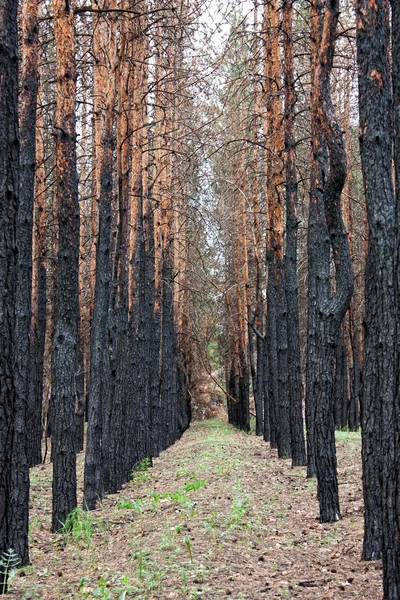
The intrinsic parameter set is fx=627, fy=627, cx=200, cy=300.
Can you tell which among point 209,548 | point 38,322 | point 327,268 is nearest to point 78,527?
point 209,548

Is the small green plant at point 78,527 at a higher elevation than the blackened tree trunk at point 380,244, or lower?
lower

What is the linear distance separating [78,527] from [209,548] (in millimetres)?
2198

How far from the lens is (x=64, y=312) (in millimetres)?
7773

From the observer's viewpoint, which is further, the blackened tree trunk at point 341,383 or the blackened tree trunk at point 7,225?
the blackened tree trunk at point 341,383

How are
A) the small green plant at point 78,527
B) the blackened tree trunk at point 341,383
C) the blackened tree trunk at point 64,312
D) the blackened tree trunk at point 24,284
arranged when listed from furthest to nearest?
the blackened tree trunk at point 341,383 → the blackened tree trunk at point 64,312 → the small green plant at point 78,527 → the blackened tree trunk at point 24,284

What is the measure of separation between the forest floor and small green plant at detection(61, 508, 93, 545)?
0.06 ft

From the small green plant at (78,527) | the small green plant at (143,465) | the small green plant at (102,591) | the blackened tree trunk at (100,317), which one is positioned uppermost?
the blackened tree trunk at (100,317)

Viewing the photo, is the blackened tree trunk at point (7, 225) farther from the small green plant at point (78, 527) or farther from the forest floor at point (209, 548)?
the small green plant at point (78, 527)

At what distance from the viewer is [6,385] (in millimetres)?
4410

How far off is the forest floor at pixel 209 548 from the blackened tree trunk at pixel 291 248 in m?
1.79

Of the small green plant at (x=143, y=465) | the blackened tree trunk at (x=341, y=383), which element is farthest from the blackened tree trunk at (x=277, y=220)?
the blackened tree trunk at (x=341, y=383)

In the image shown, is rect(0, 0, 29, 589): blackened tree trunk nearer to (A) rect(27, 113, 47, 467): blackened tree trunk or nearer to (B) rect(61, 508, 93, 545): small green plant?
(B) rect(61, 508, 93, 545): small green plant

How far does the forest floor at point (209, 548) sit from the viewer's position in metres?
5.02

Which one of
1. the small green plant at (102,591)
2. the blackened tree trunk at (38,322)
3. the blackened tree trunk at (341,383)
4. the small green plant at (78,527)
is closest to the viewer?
the small green plant at (102,591)
